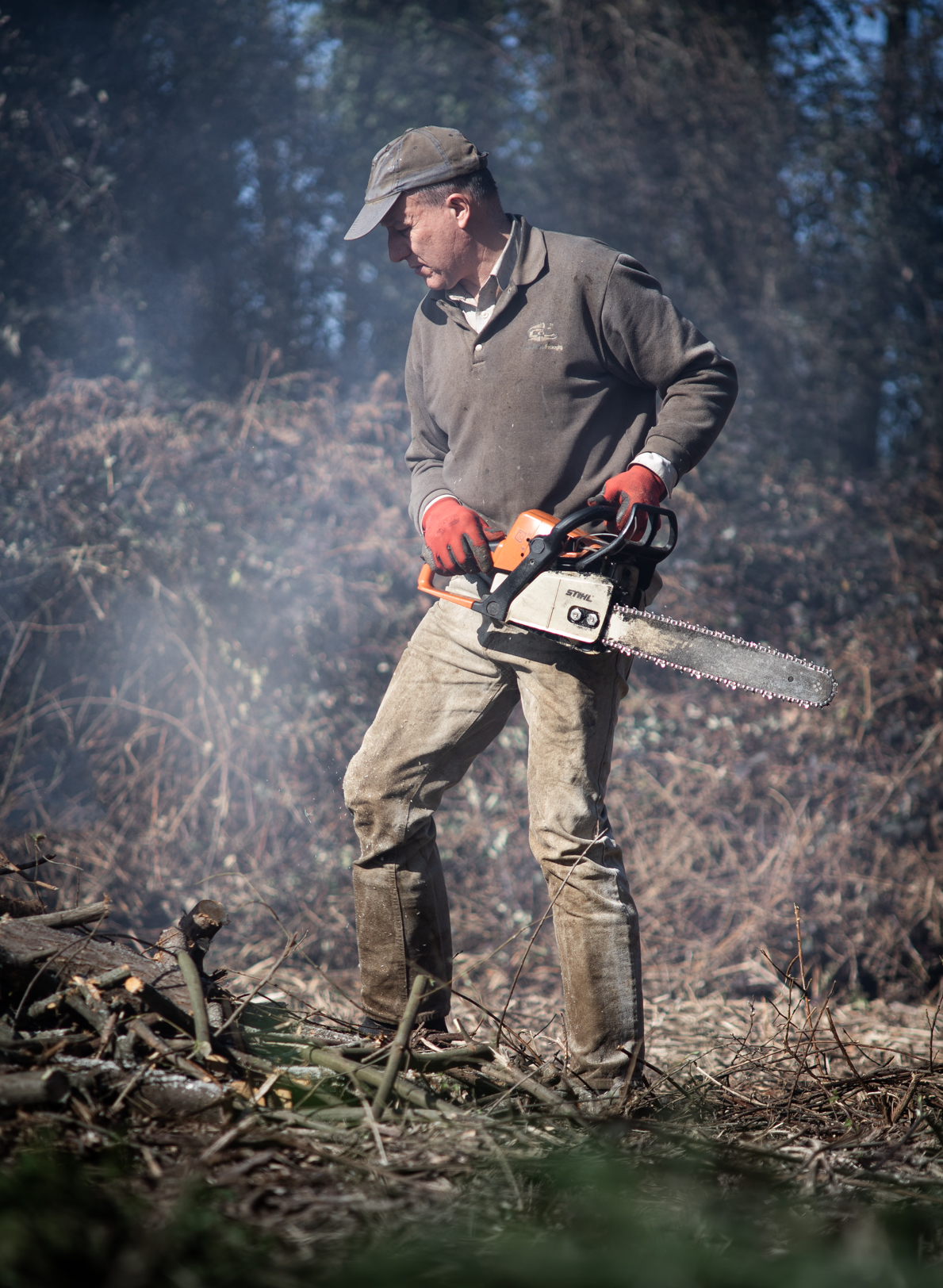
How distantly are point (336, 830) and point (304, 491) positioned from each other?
2.11 m

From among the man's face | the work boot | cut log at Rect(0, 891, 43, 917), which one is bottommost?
the work boot

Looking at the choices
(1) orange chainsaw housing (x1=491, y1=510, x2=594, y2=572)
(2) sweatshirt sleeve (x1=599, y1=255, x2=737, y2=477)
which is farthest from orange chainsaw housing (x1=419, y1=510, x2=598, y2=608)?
(2) sweatshirt sleeve (x1=599, y1=255, x2=737, y2=477)

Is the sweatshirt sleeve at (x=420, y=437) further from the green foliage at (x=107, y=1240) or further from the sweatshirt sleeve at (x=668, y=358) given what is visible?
the green foliage at (x=107, y=1240)

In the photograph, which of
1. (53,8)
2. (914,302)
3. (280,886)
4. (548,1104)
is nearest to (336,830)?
(280,886)

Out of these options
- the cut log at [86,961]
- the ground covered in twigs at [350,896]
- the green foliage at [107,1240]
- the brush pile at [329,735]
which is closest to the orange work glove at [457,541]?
the ground covered in twigs at [350,896]

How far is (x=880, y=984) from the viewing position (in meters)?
4.20

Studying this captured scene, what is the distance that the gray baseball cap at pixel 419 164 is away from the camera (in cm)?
238

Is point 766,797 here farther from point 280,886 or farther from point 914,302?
point 914,302

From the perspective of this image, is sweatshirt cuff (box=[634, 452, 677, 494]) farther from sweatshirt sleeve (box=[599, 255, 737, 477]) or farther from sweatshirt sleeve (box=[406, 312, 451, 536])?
sweatshirt sleeve (box=[406, 312, 451, 536])

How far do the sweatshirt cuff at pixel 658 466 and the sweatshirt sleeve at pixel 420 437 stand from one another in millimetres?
647

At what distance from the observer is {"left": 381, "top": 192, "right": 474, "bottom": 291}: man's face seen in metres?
2.41

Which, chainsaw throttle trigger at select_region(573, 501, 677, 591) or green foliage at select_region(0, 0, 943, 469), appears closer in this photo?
chainsaw throttle trigger at select_region(573, 501, 677, 591)

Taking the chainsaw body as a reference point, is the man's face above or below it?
above

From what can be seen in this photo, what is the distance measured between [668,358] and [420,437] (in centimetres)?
81
